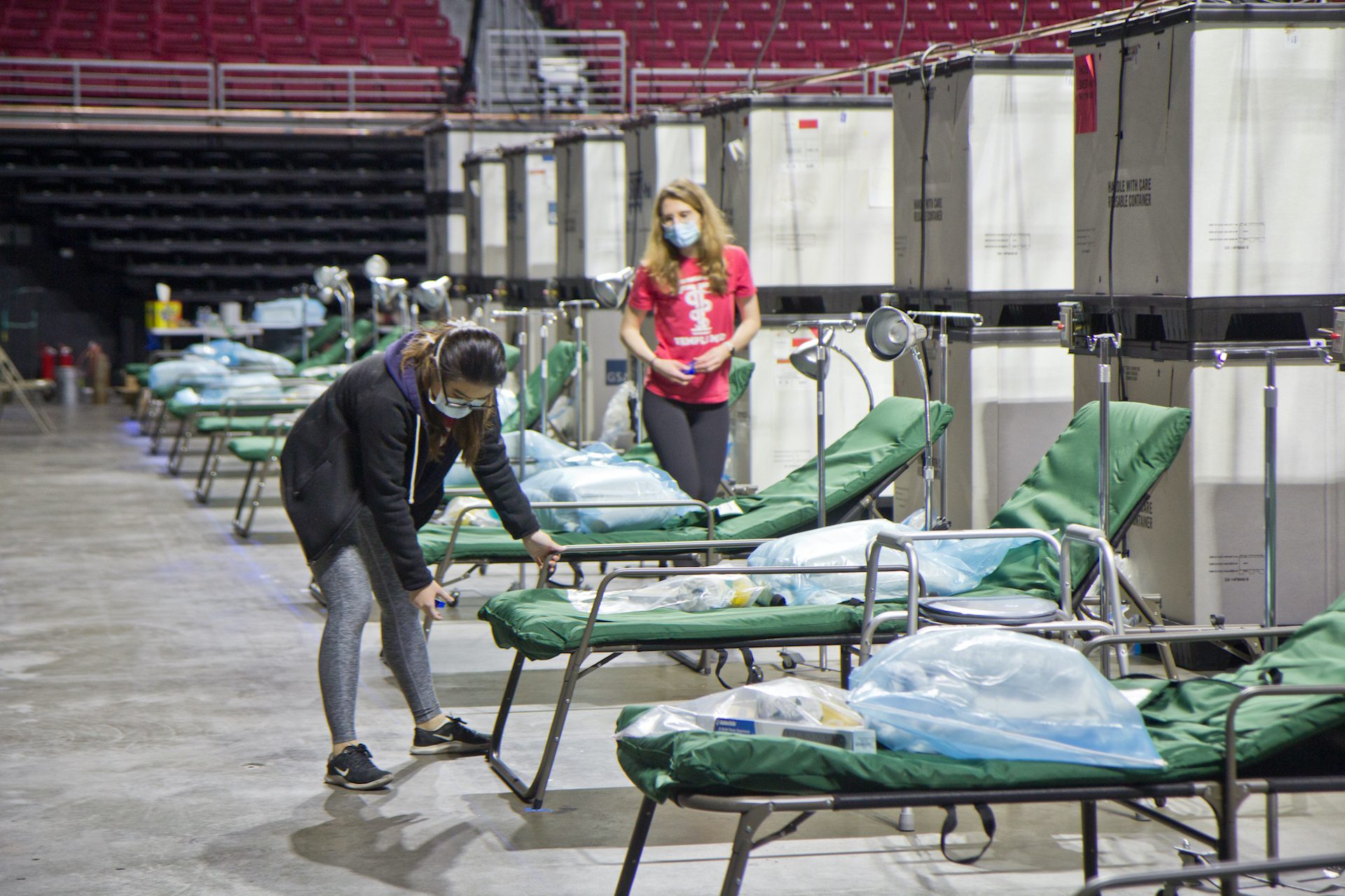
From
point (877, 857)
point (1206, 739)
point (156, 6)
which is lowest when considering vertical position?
point (877, 857)

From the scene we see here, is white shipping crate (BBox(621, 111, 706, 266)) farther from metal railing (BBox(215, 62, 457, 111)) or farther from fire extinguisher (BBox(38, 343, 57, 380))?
fire extinguisher (BBox(38, 343, 57, 380))

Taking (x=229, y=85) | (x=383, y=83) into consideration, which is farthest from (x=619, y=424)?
(x=229, y=85)

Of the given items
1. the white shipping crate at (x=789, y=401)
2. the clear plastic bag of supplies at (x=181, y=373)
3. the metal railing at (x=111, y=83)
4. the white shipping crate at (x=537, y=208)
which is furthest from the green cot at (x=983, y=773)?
the metal railing at (x=111, y=83)

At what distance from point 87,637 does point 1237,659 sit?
360 cm

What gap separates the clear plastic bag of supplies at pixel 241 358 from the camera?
10.6 meters

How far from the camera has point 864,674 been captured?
261 centimetres

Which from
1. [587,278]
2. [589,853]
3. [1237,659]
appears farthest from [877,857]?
[587,278]

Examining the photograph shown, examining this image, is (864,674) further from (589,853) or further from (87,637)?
(87,637)

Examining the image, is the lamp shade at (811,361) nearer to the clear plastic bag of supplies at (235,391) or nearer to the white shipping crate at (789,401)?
the white shipping crate at (789,401)

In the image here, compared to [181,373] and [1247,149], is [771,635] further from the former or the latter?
[181,373]

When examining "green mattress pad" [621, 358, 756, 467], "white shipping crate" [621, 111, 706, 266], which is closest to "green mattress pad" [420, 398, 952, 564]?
"green mattress pad" [621, 358, 756, 467]

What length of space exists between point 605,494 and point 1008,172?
176 centimetres

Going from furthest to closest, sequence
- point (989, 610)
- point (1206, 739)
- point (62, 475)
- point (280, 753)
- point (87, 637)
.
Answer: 1. point (62, 475)
2. point (87, 637)
3. point (280, 753)
4. point (989, 610)
5. point (1206, 739)

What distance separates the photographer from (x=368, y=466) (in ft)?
11.1
